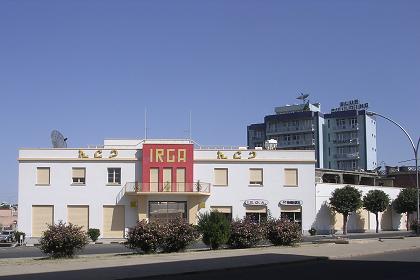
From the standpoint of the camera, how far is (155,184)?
59000mm

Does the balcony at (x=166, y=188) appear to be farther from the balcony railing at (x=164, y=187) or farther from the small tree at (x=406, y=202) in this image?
the small tree at (x=406, y=202)

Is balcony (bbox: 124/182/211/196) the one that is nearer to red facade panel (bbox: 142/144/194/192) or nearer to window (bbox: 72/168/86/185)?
red facade panel (bbox: 142/144/194/192)

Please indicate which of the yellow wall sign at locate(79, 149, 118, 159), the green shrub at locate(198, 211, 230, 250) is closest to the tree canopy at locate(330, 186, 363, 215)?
the yellow wall sign at locate(79, 149, 118, 159)

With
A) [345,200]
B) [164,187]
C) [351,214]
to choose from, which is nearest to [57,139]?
[164,187]

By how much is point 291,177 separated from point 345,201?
22.6ft

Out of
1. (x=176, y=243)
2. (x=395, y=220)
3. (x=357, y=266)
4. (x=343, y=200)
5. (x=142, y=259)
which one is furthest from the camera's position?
(x=395, y=220)

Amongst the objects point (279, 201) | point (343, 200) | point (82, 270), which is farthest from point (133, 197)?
point (82, 270)

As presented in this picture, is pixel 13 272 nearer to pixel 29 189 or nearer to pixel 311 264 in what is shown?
pixel 311 264

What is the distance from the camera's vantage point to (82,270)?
1808cm

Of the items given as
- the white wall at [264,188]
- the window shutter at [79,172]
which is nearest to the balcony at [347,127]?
the white wall at [264,188]

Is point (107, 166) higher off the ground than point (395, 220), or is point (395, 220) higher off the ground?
point (107, 166)

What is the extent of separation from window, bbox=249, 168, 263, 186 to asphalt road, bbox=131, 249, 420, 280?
37.2 m

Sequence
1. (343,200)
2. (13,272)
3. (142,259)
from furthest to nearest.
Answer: (343,200)
(142,259)
(13,272)

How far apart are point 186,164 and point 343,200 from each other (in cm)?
1696
